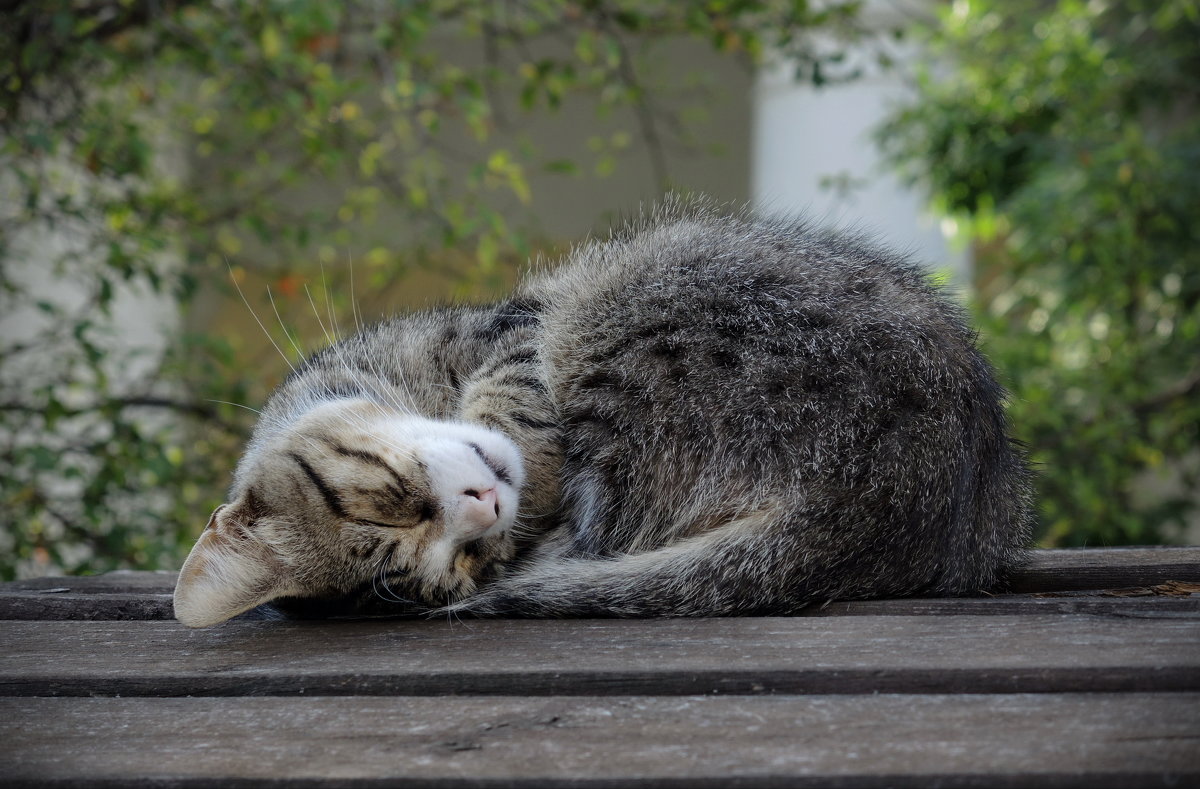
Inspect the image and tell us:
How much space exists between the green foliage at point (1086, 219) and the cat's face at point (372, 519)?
313 centimetres

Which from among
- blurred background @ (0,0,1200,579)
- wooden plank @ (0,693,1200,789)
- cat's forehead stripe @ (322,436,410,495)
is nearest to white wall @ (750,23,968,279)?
blurred background @ (0,0,1200,579)

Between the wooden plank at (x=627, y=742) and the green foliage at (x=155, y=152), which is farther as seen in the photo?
the green foliage at (x=155, y=152)

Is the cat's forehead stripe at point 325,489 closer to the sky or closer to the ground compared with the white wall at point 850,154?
closer to the ground

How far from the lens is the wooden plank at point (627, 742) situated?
1092 millimetres

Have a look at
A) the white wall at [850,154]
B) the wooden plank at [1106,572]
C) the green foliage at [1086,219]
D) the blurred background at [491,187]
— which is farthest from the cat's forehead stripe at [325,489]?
the white wall at [850,154]

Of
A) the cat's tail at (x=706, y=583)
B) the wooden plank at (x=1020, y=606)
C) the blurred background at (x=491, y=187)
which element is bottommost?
the wooden plank at (x=1020, y=606)

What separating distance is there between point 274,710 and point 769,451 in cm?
92

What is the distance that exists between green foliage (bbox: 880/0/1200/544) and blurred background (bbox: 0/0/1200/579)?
2 centimetres

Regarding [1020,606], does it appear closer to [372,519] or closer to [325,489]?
[372,519]

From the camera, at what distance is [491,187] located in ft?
16.3

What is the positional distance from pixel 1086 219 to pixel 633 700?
401cm

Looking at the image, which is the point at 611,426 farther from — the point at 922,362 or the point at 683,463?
the point at 922,362

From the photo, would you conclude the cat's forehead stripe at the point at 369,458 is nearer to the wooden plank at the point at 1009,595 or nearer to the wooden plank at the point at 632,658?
the wooden plank at the point at 632,658

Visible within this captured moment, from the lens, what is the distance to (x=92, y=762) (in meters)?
1.21
